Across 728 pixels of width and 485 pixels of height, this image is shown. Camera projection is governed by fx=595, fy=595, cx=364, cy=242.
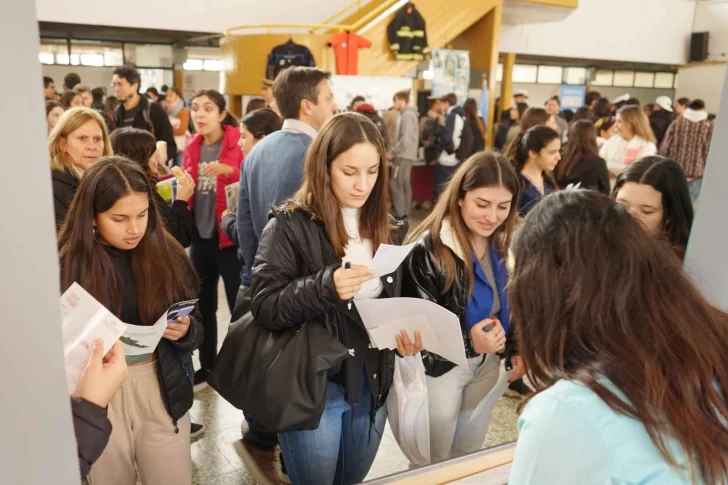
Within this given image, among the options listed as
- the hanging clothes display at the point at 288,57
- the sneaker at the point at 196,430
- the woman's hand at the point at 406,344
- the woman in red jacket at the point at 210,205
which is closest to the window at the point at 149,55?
the hanging clothes display at the point at 288,57

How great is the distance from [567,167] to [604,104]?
5.22 meters

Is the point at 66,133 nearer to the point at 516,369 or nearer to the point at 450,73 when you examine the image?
the point at 516,369

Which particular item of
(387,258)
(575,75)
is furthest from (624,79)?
(387,258)

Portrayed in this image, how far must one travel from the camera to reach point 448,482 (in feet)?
5.02

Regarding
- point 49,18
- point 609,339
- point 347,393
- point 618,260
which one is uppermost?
point 49,18

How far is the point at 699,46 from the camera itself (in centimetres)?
1475

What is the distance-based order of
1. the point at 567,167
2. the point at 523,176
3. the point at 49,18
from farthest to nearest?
the point at 49,18
the point at 567,167
the point at 523,176

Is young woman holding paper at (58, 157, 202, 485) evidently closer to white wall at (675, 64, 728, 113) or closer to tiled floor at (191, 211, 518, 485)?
tiled floor at (191, 211, 518, 485)

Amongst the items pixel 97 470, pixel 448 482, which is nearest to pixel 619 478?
pixel 448 482

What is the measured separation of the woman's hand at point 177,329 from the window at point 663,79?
19.8m

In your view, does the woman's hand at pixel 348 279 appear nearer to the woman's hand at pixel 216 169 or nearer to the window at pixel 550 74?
the woman's hand at pixel 216 169

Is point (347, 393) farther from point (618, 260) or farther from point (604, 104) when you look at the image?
point (604, 104)

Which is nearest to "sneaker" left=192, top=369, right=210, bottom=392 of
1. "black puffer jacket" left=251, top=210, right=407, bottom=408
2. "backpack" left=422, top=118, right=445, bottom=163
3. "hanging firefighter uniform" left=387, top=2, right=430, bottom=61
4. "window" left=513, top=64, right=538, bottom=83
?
"black puffer jacket" left=251, top=210, right=407, bottom=408

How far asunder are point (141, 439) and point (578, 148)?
3.40 metres
